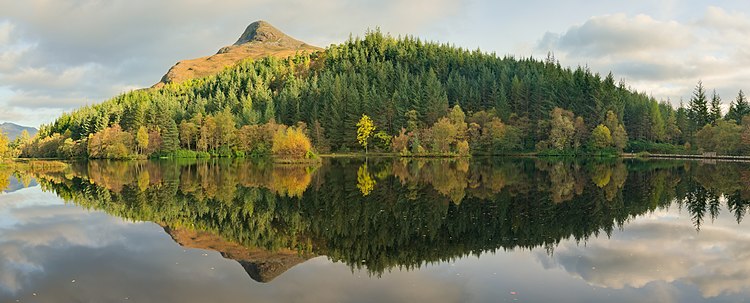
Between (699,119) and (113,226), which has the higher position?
(699,119)

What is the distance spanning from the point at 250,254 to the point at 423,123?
103 metres

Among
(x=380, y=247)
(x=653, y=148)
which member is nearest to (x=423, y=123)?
(x=653, y=148)

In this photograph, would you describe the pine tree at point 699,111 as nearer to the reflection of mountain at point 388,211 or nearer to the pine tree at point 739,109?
the pine tree at point 739,109

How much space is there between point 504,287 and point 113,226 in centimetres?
2090

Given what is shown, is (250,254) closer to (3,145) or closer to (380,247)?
(380,247)

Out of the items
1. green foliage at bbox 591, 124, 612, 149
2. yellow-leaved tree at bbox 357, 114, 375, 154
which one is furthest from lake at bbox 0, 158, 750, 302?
yellow-leaved tree at bbox 357, 114, 375, 154

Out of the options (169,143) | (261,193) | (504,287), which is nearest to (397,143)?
(169,143)

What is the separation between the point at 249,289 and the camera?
583 inches

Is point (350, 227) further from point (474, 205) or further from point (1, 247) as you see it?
point (1, 247)

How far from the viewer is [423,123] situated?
120 m

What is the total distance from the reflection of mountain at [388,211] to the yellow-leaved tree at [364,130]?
74.8 metres

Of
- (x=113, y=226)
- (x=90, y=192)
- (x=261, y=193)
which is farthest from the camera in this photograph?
(x=90, y=192)

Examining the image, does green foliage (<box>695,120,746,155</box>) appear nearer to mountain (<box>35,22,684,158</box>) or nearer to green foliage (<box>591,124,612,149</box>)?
mountain (<box>35,22,684,158</box>)

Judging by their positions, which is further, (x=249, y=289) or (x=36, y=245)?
(x=36, y=245)
